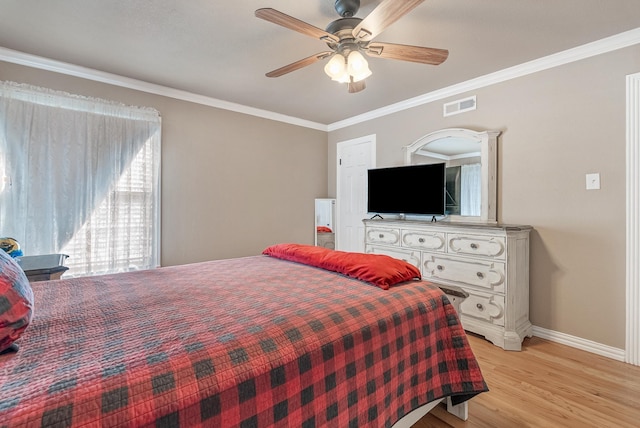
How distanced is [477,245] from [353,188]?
7.03 feet

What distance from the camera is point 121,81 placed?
2943mm

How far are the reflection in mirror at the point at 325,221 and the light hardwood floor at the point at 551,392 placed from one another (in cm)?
261

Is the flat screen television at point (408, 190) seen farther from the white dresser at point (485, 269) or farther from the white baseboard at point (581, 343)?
the white baseboard at point (581, 343)

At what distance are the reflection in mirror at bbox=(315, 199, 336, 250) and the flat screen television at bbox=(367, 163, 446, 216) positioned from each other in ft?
2.93

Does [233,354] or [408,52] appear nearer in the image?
[233,354]

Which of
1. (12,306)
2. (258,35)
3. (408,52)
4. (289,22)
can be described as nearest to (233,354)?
(12,306)

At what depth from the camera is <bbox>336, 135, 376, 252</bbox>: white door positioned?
4.21m

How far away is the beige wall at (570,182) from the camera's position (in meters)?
Answer: 2.25

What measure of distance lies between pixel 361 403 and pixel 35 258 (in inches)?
102

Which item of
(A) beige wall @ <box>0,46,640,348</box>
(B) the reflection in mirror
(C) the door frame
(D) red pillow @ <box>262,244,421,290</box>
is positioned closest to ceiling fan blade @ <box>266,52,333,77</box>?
(D) red pillow @ <box>262,244,421,290</box>

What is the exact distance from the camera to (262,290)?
56.5 inches

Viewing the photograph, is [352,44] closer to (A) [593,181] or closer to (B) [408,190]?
(B) [408,190]

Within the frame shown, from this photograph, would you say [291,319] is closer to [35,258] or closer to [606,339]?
[35,258]

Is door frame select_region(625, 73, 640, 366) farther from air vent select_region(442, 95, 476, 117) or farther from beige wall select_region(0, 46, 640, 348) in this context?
air vent select_region(442, 95, 476, 117)
